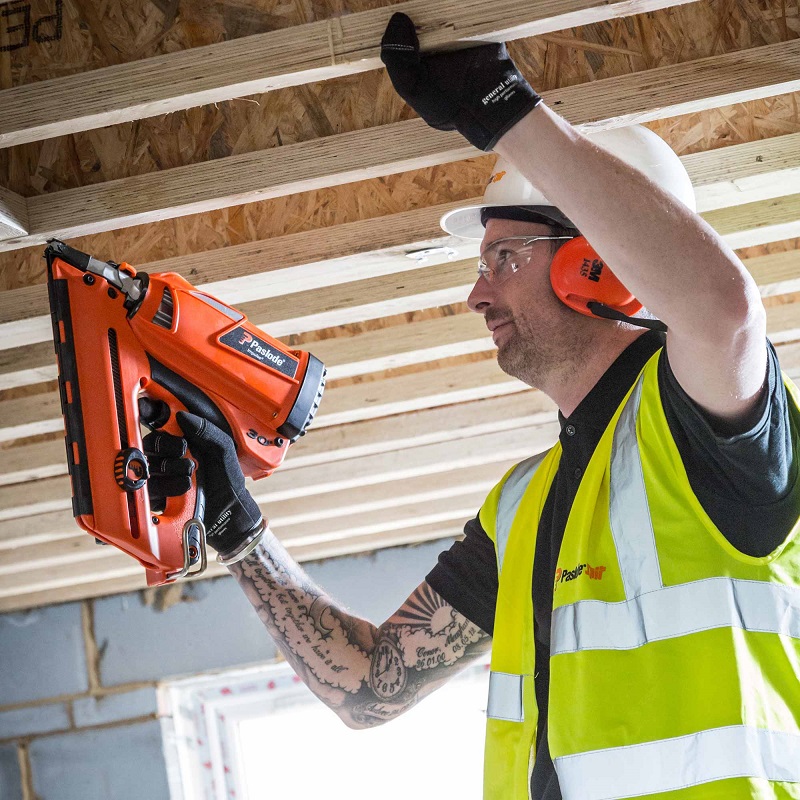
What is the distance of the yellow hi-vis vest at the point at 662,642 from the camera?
1362 mm

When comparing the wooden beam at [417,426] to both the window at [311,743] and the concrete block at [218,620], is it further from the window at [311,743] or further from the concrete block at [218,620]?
the window at [311,743]

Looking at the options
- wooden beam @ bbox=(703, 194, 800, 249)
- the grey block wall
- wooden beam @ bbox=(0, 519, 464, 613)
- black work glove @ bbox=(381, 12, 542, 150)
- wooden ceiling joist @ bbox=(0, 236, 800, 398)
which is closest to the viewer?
black work glove @ bbox=(381, 12, 542, 150)

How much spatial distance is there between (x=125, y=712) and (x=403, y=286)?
12.6 feet

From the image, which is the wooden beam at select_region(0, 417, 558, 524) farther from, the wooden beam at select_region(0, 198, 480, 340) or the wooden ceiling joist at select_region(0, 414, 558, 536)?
the wooden beam at select_region(0, 198, 480, 340)

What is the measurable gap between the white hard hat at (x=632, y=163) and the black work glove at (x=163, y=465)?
89cm

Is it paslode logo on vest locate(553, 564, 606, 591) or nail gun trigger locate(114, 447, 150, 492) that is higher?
nail gun trigger locate(114, 447, 150, 492)

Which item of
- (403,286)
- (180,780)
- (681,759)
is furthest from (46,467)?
(681,759)

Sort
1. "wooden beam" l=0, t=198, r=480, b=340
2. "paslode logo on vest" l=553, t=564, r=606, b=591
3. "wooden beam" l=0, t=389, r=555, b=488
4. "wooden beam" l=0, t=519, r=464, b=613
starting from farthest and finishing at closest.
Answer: "wooden beam" l=0, t=519, r=464, b=613
"wooden beam" l=0, t=389, r=555, b=488
"wooden beam" l=0, t=198, r=480, b=340
"paslode logo on vest" l=553, t=564, r=606, b=591

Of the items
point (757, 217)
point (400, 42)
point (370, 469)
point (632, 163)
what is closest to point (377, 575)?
point (370, 469)

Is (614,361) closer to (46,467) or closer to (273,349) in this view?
(273,349)

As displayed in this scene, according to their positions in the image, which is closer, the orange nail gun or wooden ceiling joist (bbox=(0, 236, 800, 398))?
the orange nail gun

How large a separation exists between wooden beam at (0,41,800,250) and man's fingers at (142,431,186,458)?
58 cm

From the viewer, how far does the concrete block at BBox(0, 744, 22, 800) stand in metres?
5.50

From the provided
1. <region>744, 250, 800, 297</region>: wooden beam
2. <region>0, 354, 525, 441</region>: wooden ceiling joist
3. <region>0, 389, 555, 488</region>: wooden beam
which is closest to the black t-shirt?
<region>744, 250, 800, 297</region>: wooden beam
